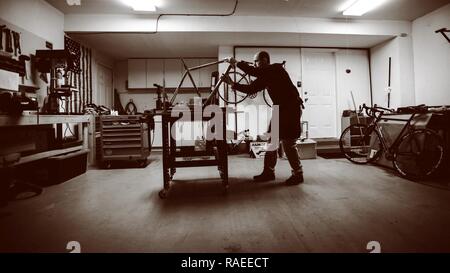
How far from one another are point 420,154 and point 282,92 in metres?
1.80

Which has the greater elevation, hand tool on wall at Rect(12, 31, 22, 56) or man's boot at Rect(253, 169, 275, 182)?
hand tool on wall at Rect(12, 31, 22, 56)

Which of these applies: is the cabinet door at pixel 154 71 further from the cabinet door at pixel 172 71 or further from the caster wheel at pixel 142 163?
the caster wheel at pixel 142 163

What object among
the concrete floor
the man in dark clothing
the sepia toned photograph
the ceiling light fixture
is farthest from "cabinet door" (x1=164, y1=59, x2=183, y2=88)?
the man in dark clothing

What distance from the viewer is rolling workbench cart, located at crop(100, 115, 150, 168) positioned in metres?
4.22

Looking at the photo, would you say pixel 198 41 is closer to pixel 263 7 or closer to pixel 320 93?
pixel 263 7

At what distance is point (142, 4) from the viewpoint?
4.51m

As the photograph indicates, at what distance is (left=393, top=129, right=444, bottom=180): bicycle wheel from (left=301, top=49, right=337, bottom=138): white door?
317 cm

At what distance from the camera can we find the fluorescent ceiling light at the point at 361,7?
4.62 meters

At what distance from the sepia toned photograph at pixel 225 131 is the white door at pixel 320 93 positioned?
0.11ft

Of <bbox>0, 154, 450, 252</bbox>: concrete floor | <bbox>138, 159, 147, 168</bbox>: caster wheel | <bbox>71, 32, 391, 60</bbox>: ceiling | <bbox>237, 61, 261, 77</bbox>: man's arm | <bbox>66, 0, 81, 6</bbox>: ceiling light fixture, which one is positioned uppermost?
<bbox>66, 0, 81, 6</bbox>: ceiling light fixture

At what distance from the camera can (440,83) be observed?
507 centimetres

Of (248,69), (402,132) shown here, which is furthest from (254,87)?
(402,132)

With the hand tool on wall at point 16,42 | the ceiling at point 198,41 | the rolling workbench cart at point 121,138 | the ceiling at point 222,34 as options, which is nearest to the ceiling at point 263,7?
the ceiling at point 222,34

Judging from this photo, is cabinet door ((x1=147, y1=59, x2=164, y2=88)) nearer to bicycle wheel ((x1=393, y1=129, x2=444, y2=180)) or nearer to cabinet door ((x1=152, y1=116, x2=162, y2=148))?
cabinet door ((x1=152, y1=116, x2=162, y2=148))
